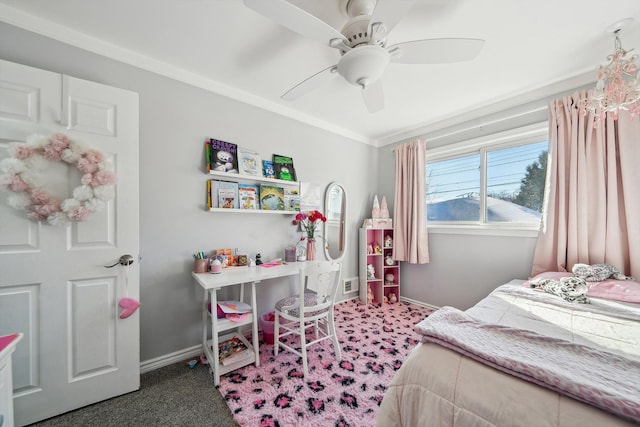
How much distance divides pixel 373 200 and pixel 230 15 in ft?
9.14

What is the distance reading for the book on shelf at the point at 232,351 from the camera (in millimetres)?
1803

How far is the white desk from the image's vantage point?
169 centimetres

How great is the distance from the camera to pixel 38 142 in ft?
4.43

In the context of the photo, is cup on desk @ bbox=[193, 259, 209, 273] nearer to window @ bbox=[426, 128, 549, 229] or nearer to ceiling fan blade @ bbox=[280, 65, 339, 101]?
ceiling fan blade @ bbox=[280, 65, 339, 101]

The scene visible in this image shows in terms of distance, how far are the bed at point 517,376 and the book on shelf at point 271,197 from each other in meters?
1.76

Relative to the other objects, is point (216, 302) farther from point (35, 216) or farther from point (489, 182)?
point (489, 182)

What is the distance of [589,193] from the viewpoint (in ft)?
6.59

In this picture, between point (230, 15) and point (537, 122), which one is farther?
point (537, 122)

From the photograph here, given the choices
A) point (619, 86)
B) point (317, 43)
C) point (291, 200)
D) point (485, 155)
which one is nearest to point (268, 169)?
point (291, 200)

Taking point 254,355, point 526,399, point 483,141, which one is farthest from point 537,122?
point 254,355

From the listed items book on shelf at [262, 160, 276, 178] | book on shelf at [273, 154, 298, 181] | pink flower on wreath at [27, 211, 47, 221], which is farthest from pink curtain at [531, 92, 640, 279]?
pink flower on wreath at [27, 211, 47, 221]

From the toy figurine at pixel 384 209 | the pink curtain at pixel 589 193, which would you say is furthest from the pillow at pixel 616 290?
the toy figurine at pixel 384 209

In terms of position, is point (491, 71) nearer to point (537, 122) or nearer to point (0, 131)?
point (537, 122)

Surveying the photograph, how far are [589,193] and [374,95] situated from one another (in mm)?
1999
